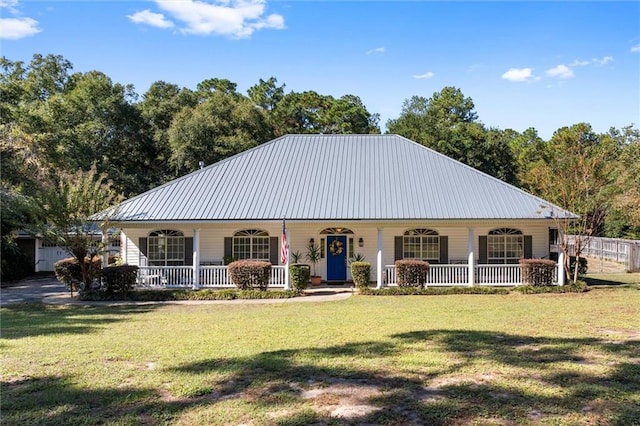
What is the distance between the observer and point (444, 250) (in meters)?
20.0

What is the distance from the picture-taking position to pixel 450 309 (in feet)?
45.6

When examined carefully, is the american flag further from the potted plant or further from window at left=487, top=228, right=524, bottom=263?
window at left=487, top=228, right=524, bottom=263

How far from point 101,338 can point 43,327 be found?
2626 millimetres

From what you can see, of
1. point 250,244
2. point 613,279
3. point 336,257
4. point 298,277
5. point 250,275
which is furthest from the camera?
point 613,279

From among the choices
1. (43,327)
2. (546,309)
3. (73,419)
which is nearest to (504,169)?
(546,309)

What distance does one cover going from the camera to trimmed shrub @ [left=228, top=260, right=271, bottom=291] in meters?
17.8

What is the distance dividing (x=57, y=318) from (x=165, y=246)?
23.7ft

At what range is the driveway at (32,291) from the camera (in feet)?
57.5

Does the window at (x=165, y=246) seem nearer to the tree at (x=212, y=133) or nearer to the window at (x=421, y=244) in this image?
the window at (x=421, y=244)

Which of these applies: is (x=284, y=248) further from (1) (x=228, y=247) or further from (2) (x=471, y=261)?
(2) (x=471, y=261)

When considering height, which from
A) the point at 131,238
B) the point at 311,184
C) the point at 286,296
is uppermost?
A: the point at 311,184

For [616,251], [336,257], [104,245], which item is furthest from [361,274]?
[616,251]

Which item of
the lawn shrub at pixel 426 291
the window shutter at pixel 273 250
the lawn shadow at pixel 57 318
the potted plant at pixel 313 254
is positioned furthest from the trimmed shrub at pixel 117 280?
the lawn shrub at pixel 426 291

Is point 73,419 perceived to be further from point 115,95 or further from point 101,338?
point 115,95
